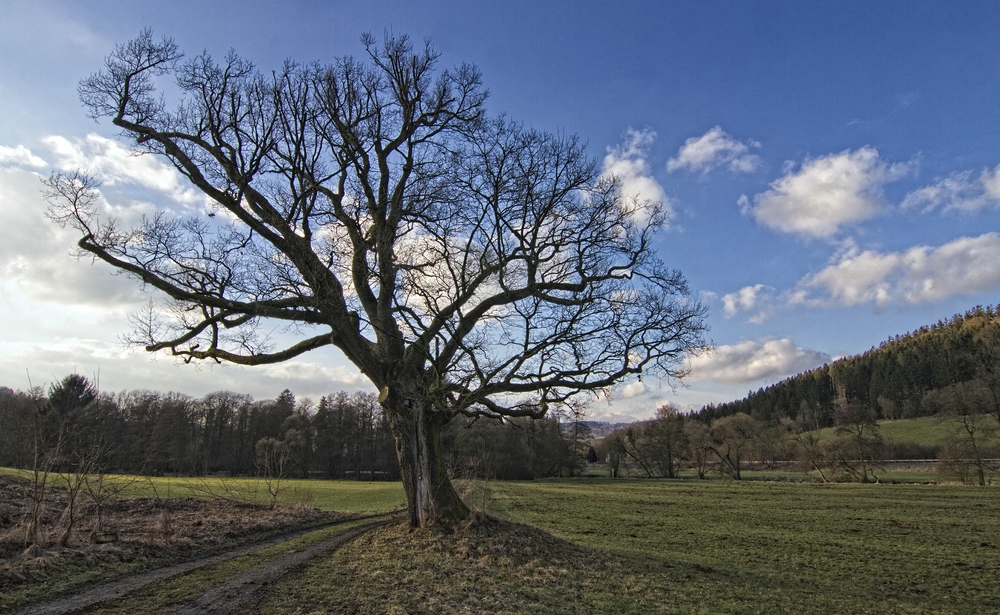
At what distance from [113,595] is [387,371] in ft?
20.4

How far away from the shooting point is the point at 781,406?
124 m

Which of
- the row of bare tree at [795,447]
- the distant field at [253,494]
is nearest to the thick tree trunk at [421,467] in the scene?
the distant field at [253,494]

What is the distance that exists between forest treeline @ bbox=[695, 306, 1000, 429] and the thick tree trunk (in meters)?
78.5

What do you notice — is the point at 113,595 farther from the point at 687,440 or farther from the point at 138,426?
the point at 687,440

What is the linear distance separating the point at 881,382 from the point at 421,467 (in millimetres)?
127741

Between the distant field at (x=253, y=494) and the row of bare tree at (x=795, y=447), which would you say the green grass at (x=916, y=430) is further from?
the distant field at (x=253, y=494)

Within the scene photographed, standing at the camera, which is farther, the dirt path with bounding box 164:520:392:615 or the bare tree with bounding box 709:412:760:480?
the bare tree with bounding box 709:412:760:480

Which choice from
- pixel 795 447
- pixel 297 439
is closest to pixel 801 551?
pixel 795 447

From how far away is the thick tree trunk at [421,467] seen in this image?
38.6 feet

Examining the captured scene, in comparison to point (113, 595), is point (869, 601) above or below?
below

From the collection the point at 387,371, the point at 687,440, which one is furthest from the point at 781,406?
the point at 387,371

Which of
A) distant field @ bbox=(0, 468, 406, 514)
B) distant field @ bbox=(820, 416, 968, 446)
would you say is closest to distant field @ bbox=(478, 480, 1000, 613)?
distant field @ bbox=(0, 468, 406, 514)

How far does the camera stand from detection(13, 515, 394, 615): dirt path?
6.59m

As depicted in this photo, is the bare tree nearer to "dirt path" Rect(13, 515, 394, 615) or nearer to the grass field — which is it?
the grass field
